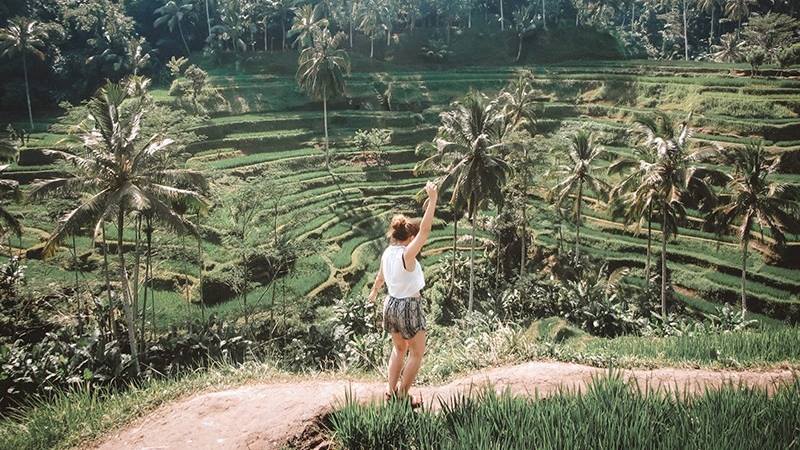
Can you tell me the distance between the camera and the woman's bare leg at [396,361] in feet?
19.1

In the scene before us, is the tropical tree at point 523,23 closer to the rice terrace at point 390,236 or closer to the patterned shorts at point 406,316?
the rice terrace at point 390,236

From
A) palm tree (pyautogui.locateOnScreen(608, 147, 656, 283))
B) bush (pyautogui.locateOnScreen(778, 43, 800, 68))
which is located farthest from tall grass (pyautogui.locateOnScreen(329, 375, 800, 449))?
bush (pyautogui.locateOnScreen(778, 43, 800, 68))

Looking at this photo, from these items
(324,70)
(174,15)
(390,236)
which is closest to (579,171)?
(324,70)

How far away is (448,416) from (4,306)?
24925 mm

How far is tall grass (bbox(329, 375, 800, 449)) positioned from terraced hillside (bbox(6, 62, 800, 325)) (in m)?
21.1

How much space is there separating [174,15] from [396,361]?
6934 cm

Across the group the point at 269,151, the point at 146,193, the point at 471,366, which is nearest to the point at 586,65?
the point at 269,151

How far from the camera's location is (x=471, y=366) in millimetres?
8242

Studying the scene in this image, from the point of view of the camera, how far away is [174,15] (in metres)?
63.8

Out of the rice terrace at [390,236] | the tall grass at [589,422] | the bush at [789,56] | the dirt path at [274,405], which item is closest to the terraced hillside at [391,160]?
the rice terrace at [390,236]

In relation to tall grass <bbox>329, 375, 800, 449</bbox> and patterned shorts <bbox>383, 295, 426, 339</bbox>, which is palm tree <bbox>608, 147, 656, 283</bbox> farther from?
patterned shorts <bbox>383, 295, 426, 339</bbox>

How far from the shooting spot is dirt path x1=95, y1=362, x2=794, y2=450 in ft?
18.1

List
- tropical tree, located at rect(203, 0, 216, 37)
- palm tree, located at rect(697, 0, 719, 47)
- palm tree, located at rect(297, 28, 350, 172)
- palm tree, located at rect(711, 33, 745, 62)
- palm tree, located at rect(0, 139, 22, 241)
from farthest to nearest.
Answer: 1. palm tree, located at rect(697, 0, 719, 47)
2. palm tree, located at rect(711, 33, 745, 62)
3. tropical tree, located at rect(203, 0, 216, 37)
4. palm tree, located at rect(297, 28, 350, 172)
5. palm tree, located at rect(0, 139, 22, 241)

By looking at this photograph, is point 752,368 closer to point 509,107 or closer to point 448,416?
point 448,416
